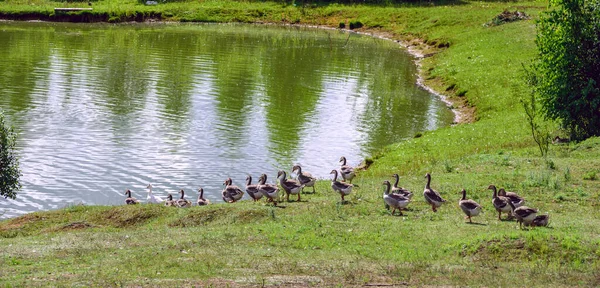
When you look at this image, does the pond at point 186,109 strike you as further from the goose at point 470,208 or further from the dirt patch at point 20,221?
the goose at point 470,208

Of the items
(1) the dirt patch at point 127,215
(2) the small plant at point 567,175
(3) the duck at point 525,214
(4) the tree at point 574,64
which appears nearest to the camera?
(3) the duck at point 525,214

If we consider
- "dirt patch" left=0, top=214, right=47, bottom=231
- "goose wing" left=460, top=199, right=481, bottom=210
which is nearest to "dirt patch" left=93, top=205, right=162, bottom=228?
"dirt patch" left=0, top=214, right=47, bottom=231

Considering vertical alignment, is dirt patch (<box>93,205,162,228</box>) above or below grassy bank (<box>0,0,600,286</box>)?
below

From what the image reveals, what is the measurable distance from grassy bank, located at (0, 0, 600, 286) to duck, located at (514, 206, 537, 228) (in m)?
0.55

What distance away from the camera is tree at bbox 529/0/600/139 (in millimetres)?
39781

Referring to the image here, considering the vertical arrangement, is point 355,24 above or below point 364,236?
above

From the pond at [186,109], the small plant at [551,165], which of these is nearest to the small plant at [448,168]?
the small plant at [551,165]

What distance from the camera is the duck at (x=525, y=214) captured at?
2253 centimetres

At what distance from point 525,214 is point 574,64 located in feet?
65.9

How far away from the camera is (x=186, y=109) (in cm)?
5416

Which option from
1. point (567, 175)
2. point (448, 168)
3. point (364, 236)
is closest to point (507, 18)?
point (448, 168)

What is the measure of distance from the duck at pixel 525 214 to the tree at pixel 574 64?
18.7 meters

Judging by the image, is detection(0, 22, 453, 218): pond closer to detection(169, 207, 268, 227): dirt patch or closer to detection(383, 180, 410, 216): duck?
detection(169, 207, 268, 227): dirt patch

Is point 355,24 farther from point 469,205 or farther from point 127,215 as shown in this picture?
point 469,205
